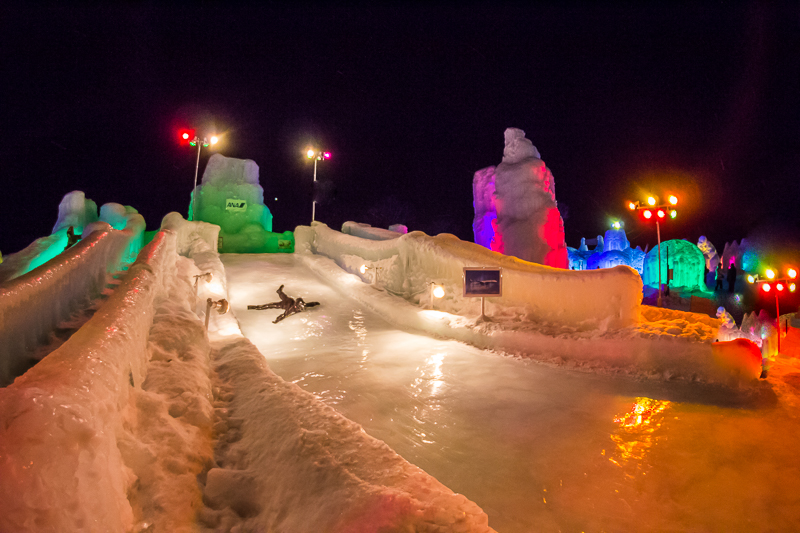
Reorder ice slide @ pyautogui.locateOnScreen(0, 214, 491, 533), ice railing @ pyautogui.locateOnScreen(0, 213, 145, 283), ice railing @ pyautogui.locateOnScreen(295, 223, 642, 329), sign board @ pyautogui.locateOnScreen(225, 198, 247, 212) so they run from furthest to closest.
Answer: sign board @ pyautogui.locateOnScreen(225, 198, 247, 212) → ice railing @ pyautogui.locateOnScreen(0, 213, 145, 283) → ice railing @ pyautogui.locateOnScreen(295, 223, 642, 329) → ice slide @ pyautogui.locateOnScreen(0, 214, 491, 533)

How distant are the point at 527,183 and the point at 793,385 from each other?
37.0 feet

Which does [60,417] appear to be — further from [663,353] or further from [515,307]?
[515,307]

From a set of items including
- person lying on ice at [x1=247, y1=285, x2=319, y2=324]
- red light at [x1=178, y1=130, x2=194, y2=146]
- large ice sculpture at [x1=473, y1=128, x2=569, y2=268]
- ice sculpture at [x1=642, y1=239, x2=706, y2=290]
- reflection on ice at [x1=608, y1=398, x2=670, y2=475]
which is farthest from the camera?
ice sculpture at [x1=642, y1=239, x2=706, y2=290]

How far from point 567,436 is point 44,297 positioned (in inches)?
207

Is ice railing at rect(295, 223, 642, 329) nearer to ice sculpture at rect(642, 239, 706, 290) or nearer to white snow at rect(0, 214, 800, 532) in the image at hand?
white snow at rect(0, 214, 800, 532)

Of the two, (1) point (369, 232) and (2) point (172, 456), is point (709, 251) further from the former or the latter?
(2) point (172, 456)

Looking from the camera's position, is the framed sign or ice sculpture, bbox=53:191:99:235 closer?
the framed sign

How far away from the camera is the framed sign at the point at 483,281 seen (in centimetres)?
793

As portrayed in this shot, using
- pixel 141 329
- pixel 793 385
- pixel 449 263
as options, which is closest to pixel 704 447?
pixel 793 385

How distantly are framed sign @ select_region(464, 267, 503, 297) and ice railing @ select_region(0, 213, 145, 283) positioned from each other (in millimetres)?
7117

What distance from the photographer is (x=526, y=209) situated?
1591 centimetres

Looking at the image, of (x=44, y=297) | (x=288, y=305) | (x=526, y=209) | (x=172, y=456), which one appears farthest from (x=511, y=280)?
(x=526, y=209)

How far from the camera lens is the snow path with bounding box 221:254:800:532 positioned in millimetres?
3010

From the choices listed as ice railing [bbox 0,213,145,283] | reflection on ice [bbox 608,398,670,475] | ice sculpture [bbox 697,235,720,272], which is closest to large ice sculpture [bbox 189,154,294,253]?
ice railing [bbox 0,213,145,283]
